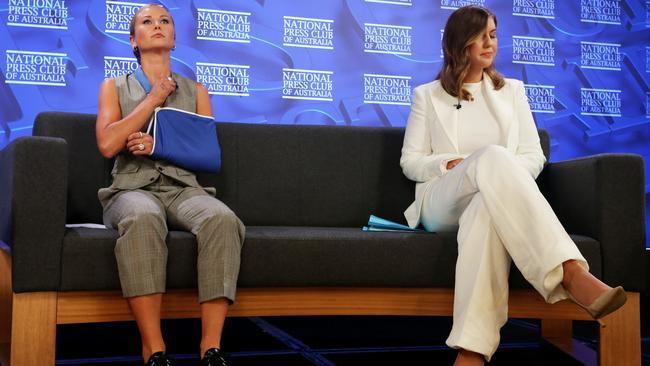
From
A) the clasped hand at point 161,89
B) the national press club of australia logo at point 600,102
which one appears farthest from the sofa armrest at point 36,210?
the national press club of australia logo at point 600,102

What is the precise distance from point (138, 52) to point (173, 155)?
1.45ft

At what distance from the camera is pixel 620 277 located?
80.4 inches

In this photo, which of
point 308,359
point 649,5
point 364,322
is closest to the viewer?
point 308,359

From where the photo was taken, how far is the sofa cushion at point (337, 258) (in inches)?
73.1

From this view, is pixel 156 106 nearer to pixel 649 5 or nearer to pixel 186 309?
pixel 186 309

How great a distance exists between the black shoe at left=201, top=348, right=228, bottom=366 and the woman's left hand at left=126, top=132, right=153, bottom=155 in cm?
65

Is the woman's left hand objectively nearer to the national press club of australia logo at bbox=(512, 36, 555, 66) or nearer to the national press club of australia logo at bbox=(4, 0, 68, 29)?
the national press club of australia logo at bbox=(4, 0, 68, 29)

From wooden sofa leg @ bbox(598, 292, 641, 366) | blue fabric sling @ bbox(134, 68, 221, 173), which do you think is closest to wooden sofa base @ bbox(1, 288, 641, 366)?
wooden sofa leg @ bbox(598, 292, 641, 366)

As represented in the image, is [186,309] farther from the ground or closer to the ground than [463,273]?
closer to the ground

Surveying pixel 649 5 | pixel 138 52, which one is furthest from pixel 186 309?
pixel 649 5

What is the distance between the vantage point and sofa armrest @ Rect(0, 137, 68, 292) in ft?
5.71

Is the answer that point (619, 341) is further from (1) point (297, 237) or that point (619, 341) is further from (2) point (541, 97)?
(2) point (541, 97)

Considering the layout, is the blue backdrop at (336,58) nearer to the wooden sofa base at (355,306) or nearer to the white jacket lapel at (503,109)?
the white jacket lapel at (503,109)

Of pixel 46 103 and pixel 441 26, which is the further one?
pixel 441 26
